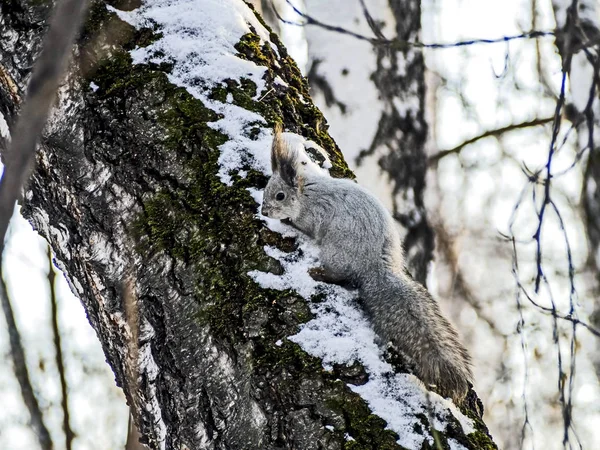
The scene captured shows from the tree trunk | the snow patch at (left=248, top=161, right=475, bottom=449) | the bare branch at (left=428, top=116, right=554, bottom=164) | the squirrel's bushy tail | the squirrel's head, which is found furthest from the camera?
the bare branch at (left=428, top=116, right=554, bottom=164)

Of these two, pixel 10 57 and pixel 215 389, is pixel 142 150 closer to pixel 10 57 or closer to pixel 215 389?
pixel 10 57

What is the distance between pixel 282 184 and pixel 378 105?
159 cm

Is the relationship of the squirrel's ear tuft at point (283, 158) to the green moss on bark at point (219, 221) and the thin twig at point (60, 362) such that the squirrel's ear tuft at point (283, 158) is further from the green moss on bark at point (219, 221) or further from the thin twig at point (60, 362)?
the thin twig at point (60, 362)

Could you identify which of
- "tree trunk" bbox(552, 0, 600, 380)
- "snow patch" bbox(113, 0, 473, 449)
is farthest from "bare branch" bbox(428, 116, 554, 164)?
"snow patch" bbox(113, 0, 473, 449)

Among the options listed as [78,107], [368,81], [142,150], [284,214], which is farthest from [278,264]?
[368,81]

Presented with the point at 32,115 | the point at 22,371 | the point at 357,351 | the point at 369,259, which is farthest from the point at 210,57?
the point at 22,371

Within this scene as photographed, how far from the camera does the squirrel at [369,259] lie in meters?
1.78

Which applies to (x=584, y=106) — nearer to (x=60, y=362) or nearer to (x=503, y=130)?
(x=503, y=130)

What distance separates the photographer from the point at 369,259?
2.25 m

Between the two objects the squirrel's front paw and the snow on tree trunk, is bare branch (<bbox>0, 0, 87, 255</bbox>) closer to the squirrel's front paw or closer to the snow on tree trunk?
the squirrel's front paw

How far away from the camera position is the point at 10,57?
6.97 ft

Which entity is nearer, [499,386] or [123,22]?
[123,22]

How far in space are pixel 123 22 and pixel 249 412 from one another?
1.31 metres

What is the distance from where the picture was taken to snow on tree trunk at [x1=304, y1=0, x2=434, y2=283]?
3754mm
